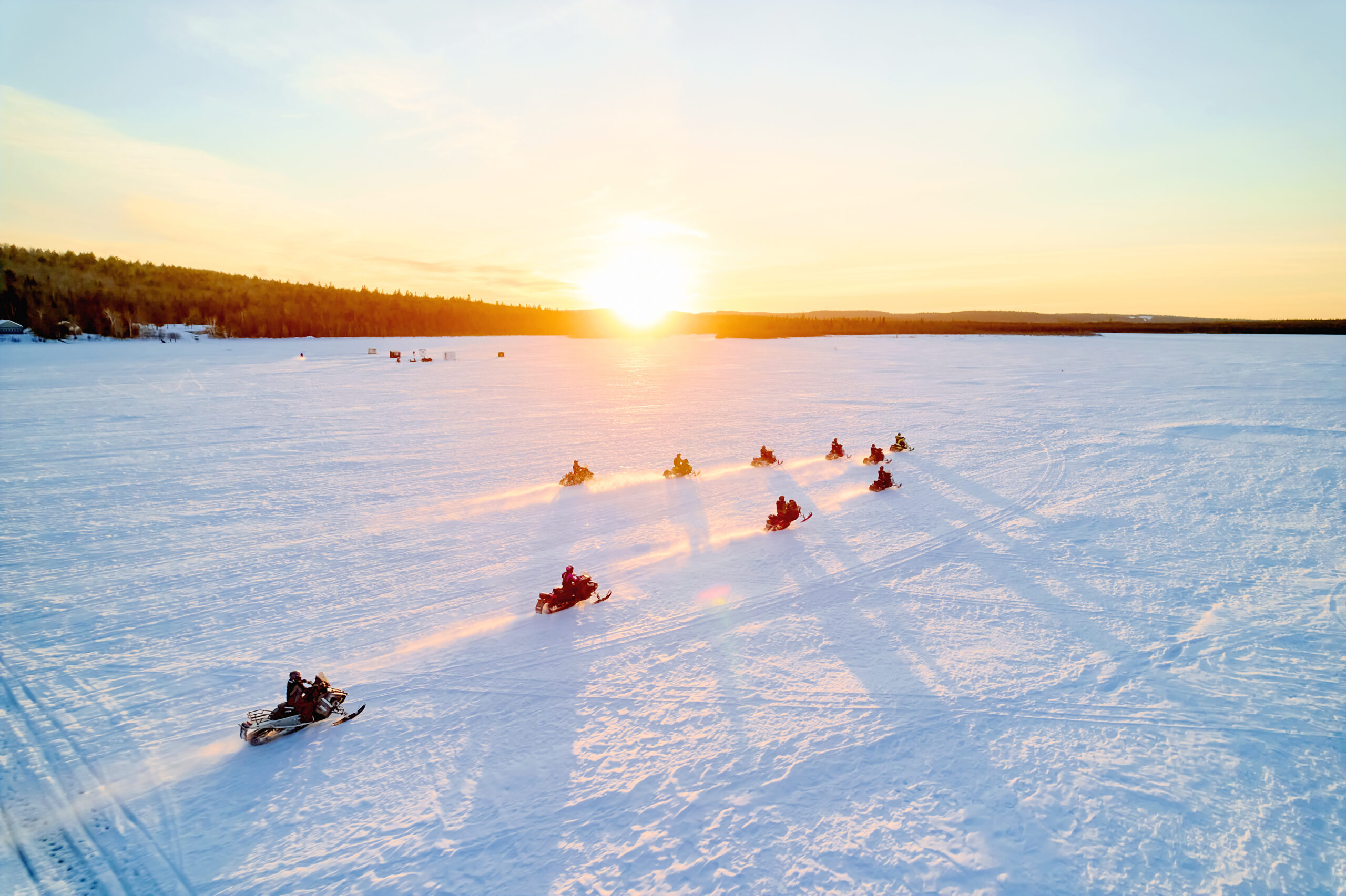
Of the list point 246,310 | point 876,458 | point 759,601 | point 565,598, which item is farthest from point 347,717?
point 246,310

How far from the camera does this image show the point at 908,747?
6.05 m

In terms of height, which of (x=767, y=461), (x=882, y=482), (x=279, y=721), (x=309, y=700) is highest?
(x=767, y=461)

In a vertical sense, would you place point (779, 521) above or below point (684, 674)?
above

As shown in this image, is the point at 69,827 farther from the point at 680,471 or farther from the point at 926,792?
the point at 680,471

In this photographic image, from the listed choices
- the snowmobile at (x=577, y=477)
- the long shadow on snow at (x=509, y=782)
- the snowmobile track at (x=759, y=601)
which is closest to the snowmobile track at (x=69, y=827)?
the long shadow on snow at (x=509, y=782)

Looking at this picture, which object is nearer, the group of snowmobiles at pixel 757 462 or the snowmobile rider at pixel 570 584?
the snowmobile rider at pixel 570 584

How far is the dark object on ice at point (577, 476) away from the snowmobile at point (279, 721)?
9112 millimetres

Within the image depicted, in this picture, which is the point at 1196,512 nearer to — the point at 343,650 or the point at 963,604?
the point at 963,604

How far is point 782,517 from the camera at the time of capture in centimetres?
1214

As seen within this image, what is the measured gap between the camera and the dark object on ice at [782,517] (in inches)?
478

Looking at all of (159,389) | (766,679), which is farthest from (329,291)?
(766,679)

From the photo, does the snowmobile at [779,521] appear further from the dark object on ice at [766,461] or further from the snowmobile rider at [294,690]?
the snowmobile rider at [294,690]

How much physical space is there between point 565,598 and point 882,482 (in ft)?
30.1

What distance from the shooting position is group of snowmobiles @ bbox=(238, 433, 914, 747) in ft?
20.6
